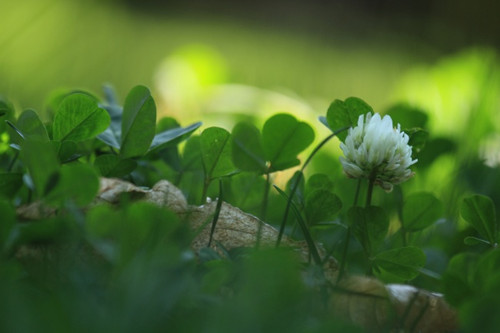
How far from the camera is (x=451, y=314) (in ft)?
1.89

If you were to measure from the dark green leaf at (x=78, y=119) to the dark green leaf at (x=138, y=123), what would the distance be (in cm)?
2

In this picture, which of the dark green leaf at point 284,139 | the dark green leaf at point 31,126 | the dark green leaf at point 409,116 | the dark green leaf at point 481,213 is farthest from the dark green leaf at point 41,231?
the dark green leaf at point 409,116

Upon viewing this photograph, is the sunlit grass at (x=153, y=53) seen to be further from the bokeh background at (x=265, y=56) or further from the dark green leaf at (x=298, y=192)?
the dark green leaf at (x=298, y=192)

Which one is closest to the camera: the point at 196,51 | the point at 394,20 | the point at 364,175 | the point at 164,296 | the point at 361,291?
the point at 164,296

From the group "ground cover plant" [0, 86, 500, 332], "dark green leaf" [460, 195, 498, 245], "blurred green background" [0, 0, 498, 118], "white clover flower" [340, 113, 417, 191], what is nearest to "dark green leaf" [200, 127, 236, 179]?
"ground cover plant" [0, 86, 500, 332]

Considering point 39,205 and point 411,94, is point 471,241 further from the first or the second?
point 411,94

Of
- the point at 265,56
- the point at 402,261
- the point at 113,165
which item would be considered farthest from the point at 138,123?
the point at 265,56

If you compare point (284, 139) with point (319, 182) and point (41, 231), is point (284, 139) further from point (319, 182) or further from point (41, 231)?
point (41, 231)

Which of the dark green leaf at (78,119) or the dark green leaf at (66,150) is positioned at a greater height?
the dark green leaf at (78,119)

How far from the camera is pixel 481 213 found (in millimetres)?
637

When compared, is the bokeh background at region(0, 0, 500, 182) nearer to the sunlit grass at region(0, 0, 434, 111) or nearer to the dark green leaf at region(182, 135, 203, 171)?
the sunlit grass at region(0, 0, 434, 111)

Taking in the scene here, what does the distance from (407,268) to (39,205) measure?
310 millimetres

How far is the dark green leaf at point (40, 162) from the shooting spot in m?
0.52

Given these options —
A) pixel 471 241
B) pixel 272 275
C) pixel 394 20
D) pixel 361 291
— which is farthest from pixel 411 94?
pixel 394 20
